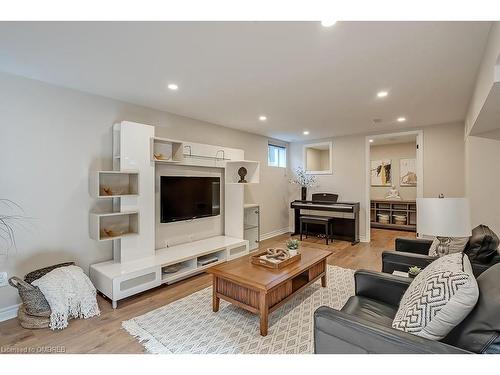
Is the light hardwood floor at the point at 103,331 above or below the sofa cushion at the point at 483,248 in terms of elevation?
below

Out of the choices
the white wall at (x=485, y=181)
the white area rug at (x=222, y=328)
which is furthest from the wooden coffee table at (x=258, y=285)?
the white wall at (x=485, y=181)

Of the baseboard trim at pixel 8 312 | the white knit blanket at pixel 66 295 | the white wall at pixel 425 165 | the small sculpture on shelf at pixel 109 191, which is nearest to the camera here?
the white knit blanket at pixel 66 295

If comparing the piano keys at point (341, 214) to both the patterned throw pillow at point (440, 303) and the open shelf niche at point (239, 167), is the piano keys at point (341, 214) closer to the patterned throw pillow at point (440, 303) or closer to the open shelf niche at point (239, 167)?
the open shelf niche at point (239, 167)

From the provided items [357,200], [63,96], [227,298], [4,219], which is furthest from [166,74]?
[357,200]

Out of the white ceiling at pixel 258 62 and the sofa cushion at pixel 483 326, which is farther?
the white ceiling at pixel 258 62

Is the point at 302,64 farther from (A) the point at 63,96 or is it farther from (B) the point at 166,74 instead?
(A) the point at 63,96

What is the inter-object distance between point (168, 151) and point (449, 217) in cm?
335

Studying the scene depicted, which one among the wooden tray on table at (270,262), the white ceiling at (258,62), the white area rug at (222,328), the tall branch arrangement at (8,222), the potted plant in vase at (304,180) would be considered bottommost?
the white area rug at (222,328)

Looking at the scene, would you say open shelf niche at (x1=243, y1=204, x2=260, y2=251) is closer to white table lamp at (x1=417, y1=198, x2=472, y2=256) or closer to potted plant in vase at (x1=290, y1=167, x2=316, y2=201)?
potted plant in vase at (x1=290, y1=167, x2=316, y2=201)

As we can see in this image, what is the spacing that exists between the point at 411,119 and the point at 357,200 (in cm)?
201

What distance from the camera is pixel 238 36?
185 cm

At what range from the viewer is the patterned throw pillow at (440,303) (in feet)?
3.73

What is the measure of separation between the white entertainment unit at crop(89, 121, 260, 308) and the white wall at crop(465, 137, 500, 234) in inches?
141

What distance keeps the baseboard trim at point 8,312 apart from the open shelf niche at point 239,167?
3.13 metres
